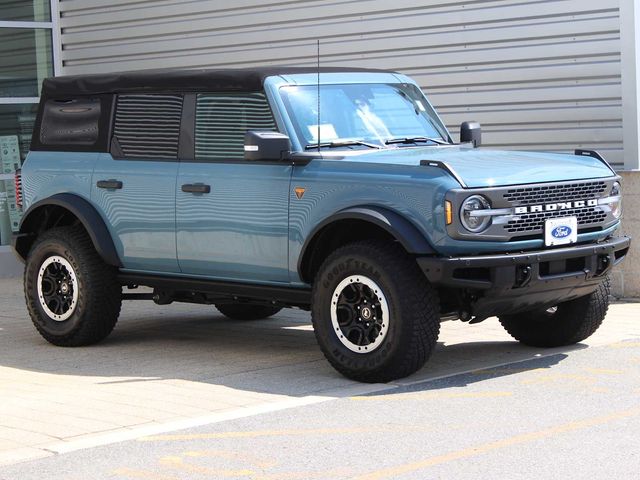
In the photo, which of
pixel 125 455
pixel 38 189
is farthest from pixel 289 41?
pixel 125 455

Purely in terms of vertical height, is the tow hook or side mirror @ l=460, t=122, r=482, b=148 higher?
side mirror @ l=460, t=122, r=482, b=148

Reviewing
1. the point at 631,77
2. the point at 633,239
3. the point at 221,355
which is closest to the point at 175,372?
the point at 221,355

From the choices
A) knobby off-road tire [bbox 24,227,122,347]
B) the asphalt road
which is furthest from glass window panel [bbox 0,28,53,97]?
the asphalt road

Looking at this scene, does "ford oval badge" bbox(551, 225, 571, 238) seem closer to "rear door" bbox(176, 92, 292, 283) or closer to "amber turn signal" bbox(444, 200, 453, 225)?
"amber turn signal" bbox(444, 200, 453, 225)

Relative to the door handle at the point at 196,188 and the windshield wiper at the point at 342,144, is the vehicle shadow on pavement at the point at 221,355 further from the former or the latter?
the windshield wiper at the point at 342,144

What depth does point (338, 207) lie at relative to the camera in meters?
8.28

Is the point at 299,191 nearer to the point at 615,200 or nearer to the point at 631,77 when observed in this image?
the point at 615,200

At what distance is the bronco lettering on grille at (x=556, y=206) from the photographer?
8.01m

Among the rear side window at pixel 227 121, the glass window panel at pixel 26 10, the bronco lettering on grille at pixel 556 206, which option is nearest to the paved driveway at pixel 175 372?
the bronco lettering on grille at pixel 556 206

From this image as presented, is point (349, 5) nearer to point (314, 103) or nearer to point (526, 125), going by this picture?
point (526, 125)

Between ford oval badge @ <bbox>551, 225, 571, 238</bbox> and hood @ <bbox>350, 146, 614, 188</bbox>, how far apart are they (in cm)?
29

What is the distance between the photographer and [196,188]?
9047mm

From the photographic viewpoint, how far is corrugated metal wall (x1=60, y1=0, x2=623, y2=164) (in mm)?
11828

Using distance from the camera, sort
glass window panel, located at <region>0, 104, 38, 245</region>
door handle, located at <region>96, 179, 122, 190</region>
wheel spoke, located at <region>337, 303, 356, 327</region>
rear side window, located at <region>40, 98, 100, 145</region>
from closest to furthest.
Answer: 1. wheel spoke, located at <region>337, 303, 356, 327</region>
2. door handle, located at <region>96, 179, 122, 190</region>
3. rear side window, located at <region>40, 98, 100, 145</region>
4. glass window panel, located at <region>0, 104, 38, 245</region>
